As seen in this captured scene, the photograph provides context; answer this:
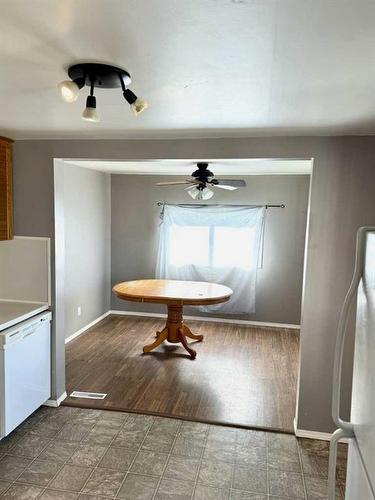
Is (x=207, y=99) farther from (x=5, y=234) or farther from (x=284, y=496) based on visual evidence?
(x=284, y=496)

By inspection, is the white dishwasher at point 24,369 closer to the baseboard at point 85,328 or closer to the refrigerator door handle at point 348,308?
the baseboard at point 85,328

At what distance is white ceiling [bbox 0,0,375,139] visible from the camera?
101 centimetres

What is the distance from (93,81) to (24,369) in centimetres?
210

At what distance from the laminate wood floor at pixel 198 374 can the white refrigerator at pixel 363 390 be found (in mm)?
1770

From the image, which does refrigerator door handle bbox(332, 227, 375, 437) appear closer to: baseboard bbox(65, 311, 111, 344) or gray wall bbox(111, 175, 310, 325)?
baseboard bbox(65, 311, 111, 344)

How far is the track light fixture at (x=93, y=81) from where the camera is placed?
138 centimetres

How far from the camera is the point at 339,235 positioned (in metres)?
2.55

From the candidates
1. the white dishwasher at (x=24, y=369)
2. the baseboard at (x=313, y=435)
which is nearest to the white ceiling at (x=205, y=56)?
the white dishwasher at (x=24, y=369)

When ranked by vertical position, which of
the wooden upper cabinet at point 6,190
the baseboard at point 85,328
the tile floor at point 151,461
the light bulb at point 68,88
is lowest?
the tile floor at point 151,461

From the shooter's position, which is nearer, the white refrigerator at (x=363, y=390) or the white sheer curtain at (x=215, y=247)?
the white refrigerator at (x=363, y=390)

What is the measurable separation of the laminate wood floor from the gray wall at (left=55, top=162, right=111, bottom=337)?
1.26 ft

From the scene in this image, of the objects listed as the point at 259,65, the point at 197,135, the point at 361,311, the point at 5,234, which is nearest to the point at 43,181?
the point at 5,234

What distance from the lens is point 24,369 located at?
104 inches

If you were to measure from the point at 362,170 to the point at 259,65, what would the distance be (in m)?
1.48
